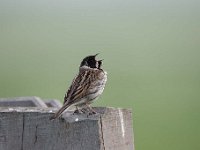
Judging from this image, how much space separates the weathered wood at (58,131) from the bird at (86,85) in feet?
1.82

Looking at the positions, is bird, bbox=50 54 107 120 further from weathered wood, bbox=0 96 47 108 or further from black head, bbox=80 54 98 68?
weathered wood, bbox=0 96 47 108

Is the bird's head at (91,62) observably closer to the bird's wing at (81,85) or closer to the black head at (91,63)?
the black head at (91,63)

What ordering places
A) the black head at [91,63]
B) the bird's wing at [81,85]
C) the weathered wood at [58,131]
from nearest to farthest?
the weathered wood at [58,131]
the bird's wing at [81,85]
the black head at [91,63]

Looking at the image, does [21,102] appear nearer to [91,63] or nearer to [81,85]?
[81,85]

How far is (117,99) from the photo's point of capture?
1034cm

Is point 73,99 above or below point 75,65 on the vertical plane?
below

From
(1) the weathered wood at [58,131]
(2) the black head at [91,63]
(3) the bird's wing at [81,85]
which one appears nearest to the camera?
(1) the weathered wood at [58,131]

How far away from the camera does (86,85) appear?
5.35 meters

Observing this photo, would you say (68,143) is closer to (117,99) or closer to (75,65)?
(117,99)

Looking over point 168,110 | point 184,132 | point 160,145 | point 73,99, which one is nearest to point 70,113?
point 73,99

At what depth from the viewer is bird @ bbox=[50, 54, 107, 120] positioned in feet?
16.6

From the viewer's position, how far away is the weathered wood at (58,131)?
13.0ft

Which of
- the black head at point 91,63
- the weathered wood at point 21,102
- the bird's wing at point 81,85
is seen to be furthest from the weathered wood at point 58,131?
the black head at point 91,63

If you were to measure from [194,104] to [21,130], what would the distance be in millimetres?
6723
